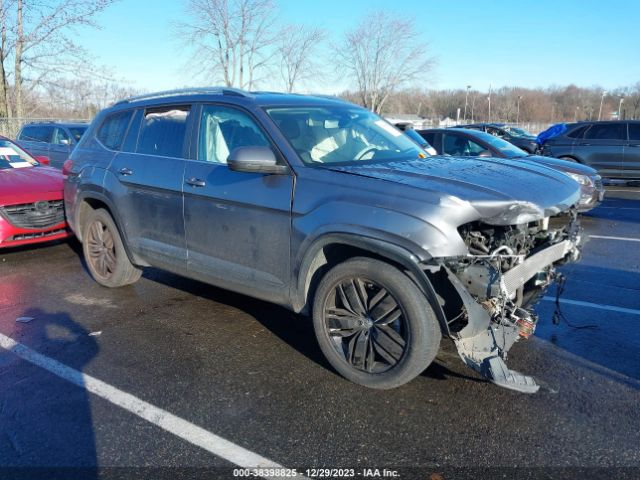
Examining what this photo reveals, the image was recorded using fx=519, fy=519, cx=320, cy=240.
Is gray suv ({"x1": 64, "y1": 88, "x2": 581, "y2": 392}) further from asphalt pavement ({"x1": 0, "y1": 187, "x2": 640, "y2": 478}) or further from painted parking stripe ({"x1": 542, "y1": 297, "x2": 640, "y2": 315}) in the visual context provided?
painted parking stripe ({"x1": 542, "y1": 297, "x2": 640, "y2": 315})

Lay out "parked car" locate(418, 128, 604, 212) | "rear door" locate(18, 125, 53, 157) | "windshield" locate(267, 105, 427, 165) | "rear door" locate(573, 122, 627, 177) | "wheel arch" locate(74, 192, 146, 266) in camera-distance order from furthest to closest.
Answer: "rear door" locate(573, 122, 627, 177) < "rear door" locate(18, 125, 53, 157) < "parked car" locate(418, 128, 604, 212) < "wheel arch" locate(74, 192, 146, 266) < "windshield" locate(267, 105, 427, 165)

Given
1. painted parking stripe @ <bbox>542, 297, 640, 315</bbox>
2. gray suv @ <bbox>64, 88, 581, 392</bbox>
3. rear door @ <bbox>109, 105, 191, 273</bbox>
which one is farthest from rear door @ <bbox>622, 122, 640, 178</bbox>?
rear door @ <bbox>109, 105, 191, 273</bbox>

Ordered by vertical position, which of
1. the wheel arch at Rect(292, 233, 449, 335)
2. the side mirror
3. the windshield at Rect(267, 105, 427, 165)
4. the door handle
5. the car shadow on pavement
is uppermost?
the windshield at Rect(267, 105, 427, 165)

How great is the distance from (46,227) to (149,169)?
120 inches

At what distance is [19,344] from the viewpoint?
13.5ft

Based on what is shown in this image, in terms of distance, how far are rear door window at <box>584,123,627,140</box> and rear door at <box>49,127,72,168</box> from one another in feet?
42.9

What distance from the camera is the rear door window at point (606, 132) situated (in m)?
13.4

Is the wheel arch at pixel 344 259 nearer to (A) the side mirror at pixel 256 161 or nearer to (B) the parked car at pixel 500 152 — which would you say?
(A) the side mirror at pixel 256 161

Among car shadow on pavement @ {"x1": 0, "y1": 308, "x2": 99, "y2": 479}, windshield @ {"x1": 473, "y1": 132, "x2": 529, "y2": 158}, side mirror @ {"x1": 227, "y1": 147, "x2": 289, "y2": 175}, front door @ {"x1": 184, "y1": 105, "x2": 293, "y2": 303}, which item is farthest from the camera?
windshield @ {"x1": 473, "y1": 132, "x2": 529, "y2": 158}

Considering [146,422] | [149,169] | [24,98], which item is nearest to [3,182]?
[149,169]

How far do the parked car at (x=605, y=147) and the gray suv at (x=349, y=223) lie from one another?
35.0ft

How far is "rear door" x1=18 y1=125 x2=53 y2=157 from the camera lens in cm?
1305

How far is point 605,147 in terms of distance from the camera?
13.3 metres

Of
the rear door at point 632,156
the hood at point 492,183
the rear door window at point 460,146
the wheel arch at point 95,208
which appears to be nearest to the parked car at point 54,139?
the wheel arch at point 95,208
